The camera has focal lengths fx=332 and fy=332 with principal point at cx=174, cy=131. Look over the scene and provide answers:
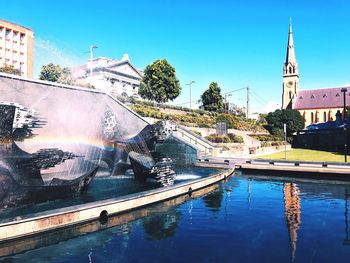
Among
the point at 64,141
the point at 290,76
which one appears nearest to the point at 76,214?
the point at 64,141

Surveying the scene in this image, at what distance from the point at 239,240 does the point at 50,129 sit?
14.0 meters

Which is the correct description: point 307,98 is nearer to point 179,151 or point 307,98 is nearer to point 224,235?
point 179,151

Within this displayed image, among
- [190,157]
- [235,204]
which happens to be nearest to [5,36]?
[190,157]

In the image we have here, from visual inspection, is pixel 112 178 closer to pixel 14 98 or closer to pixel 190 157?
pixel 14 98

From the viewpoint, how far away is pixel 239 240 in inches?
432

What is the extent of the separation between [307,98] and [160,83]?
46159 millimetres

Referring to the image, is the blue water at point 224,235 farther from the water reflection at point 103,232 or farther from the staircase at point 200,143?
the staircase at point 200,143

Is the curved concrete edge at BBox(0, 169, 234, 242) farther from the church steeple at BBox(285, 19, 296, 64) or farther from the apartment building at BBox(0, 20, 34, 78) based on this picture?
the church steeple at BBox(285, 19, 296, 64)

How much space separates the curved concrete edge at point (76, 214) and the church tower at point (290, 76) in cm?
9197

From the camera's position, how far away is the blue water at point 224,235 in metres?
9.49

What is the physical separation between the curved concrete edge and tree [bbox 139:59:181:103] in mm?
58059

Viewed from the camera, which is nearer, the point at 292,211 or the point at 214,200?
the point at 292,211

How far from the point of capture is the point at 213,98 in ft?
279

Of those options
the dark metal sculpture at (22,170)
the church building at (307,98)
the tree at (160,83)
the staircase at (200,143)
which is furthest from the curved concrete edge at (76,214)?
the church building at (307,98)
